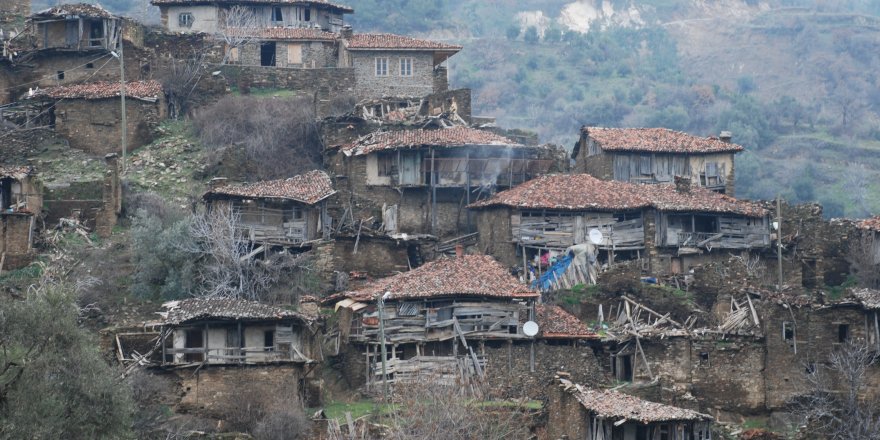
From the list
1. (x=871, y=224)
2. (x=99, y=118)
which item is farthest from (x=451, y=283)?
(x=99, y=118)

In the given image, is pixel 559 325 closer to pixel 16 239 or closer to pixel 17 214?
pixel 16 239

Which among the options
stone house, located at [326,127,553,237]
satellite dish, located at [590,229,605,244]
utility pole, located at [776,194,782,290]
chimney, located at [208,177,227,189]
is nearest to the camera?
utility pole, located at [776,194,782,290]

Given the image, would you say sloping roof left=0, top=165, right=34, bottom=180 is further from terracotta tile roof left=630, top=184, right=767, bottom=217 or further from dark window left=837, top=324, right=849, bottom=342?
dark window left=837, top=324, right=849, bottom=342

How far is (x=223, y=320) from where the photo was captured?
1976 inches

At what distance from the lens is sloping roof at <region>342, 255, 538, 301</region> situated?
174 ft

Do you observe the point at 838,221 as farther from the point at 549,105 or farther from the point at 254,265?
the point at 549,105

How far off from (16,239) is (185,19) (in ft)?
62.0

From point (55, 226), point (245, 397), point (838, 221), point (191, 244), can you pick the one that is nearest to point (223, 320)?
point (245, 397)

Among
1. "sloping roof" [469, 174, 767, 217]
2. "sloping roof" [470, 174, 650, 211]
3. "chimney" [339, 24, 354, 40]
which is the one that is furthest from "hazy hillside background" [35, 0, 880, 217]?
"sloping roof" [470, 174, 650, 211]

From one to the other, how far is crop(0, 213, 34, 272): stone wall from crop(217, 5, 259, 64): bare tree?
15.5 metres

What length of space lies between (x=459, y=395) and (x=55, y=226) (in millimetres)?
16223

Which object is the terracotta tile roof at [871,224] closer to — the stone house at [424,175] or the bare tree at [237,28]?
the stone house at [424,175]

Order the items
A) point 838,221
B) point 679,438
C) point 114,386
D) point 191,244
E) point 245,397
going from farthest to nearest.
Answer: point 838,221 < point 191,244 < point 245,397 < point 679,438 < point 114,386

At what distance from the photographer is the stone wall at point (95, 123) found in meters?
64.9
